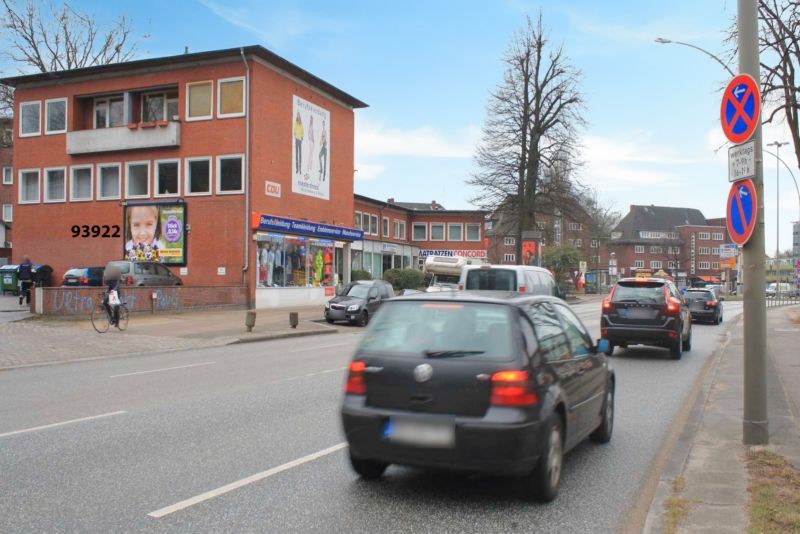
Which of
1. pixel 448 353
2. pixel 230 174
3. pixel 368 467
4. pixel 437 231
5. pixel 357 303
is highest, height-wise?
pixel 230 174

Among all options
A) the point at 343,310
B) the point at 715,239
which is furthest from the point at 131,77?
the point at 715,239

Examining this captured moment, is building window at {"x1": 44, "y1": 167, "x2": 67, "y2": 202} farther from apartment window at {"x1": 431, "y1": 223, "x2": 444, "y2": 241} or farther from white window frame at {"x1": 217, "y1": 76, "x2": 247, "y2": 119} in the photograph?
apartment window at {"x1": 431, "y1": 223, "x2": 444, "y2": 241}

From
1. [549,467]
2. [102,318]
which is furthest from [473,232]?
[549,467]

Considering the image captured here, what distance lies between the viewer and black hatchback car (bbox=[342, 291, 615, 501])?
15.5ft

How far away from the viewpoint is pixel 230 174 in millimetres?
30953

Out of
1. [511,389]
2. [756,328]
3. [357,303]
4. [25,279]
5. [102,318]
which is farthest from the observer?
[25,279]

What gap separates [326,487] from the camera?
5.39 metres

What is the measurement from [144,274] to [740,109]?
80.7 feet

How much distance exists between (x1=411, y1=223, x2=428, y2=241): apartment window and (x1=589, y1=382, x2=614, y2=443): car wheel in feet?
198

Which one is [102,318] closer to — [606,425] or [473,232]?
[606,425]

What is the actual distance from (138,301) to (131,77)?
46.4 ft

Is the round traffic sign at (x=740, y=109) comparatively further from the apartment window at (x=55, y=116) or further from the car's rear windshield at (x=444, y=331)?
the apartment window at (x=55, y=116)

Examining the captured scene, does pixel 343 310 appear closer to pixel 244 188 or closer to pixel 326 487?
pixel 244 188

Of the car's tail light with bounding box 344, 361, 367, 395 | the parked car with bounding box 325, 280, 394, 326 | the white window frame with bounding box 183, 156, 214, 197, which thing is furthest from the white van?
the white window frame with bounding box 183, 156, 214, 197
